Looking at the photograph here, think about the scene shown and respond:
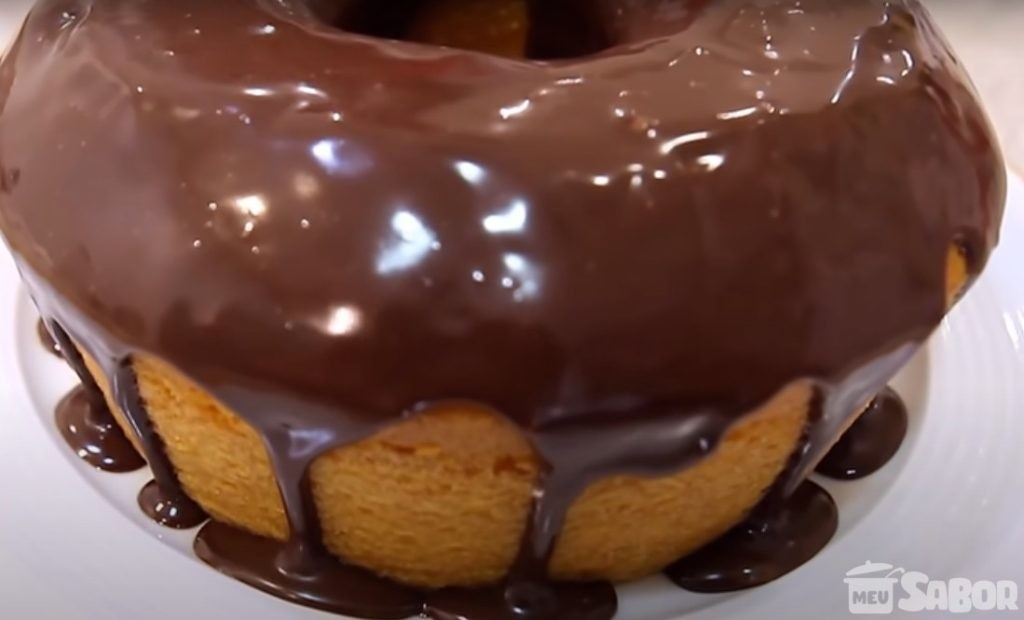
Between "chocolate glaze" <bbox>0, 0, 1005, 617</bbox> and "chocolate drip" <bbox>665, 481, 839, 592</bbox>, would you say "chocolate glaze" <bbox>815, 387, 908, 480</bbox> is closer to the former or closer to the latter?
"chocolate drip" <bbox>665, 481, 839, 592</bbox>

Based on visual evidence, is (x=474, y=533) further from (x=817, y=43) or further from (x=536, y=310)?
(x=817, y=43)

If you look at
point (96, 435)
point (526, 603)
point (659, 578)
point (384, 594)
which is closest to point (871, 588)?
point (659, 578)

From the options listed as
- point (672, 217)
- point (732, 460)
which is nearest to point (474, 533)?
point (732, 460)

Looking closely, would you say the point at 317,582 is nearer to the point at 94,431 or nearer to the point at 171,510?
the point at 171,510

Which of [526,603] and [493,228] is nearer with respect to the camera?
[493,228]

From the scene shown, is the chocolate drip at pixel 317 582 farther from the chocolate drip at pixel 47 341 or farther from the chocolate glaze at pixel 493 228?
the chocolate drip at pixel 47 341

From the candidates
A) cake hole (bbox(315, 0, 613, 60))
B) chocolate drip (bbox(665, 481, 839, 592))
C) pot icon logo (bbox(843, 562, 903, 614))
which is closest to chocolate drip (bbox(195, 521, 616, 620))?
chocolate drip (bbox(665, 481, 839, 592))

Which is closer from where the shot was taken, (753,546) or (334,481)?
(334,481)
